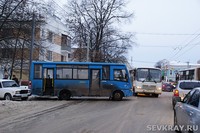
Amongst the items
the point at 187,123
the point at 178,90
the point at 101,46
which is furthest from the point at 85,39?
the point at 187,123

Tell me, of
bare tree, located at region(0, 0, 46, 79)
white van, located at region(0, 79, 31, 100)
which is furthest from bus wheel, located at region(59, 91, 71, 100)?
bare tree, located at region(0, 0, 46, 79)

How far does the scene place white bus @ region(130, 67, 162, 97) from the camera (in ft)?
114

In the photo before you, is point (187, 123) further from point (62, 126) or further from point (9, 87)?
point (9, 87)

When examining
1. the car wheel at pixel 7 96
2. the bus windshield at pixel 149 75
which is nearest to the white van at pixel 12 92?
the car wheel at pixel 7 96

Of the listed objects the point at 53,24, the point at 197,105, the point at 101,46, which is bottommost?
the point at 197,105

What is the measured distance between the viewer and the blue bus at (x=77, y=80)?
1101 inches

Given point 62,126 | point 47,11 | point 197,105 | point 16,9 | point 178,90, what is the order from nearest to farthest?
point 197,105 < point 62,126 < point 178,90 < point 16,9 < point 47,11

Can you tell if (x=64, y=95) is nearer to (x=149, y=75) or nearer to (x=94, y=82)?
(x=94, y=82)

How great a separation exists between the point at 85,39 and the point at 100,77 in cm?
3124

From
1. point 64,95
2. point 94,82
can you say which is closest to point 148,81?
point 94,82

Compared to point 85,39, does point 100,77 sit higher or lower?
lower

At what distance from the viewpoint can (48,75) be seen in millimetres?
28125

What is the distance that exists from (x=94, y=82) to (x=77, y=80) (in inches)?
49.9

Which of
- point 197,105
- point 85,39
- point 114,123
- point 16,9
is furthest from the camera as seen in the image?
point 85,39
